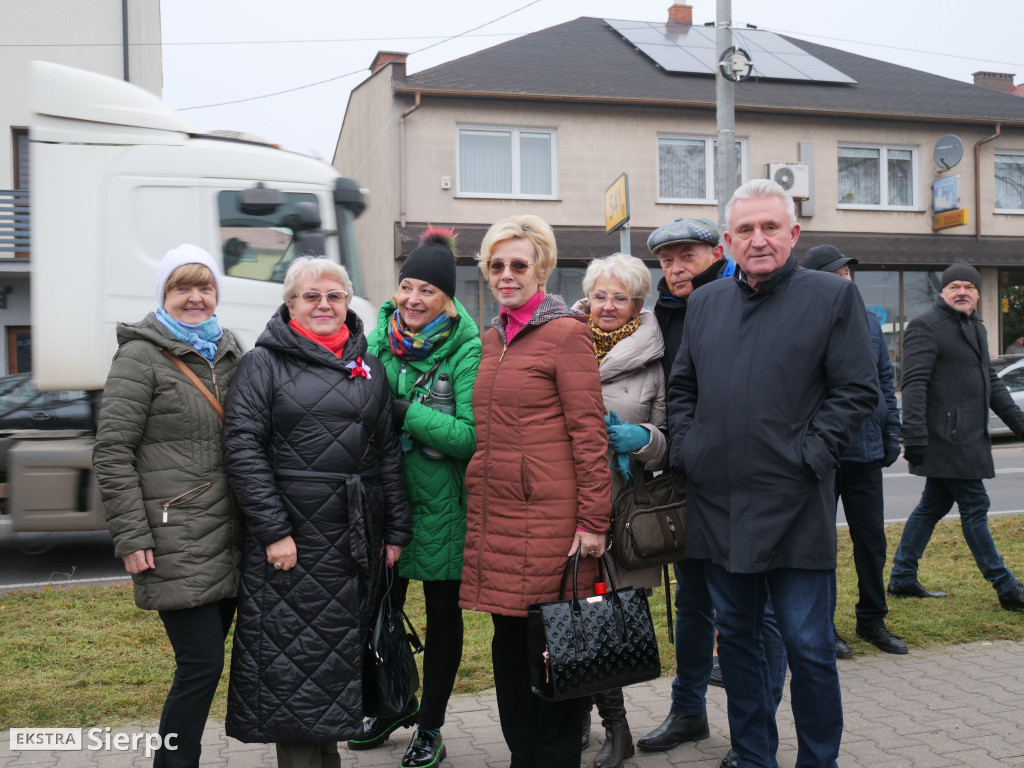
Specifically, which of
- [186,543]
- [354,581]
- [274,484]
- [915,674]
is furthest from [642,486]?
[915,674]

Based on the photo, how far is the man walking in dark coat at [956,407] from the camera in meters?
5.22

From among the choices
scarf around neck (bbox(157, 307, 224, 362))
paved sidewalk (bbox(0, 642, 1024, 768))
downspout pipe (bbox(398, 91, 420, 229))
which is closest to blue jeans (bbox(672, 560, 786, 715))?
paved sidewalk (bbox(0, 642, 1024, 768))

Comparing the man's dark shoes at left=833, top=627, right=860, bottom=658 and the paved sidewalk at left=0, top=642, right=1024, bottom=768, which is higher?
the man's dark shoes at left=833, top=627, right=860, bottom=658

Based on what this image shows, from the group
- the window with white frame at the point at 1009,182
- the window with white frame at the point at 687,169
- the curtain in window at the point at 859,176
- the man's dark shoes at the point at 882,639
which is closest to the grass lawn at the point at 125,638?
the man's dark shoes at the point at 882,639

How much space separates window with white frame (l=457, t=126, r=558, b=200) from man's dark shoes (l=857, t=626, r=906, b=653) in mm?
14455

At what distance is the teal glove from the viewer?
3248 millimetres

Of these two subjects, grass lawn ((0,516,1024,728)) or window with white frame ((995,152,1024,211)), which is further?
window with white frame ((995,152,1024,211))

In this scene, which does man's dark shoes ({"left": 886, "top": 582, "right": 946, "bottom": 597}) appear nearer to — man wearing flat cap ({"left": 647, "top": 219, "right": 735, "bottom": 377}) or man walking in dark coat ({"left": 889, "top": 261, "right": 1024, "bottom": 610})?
man walking in dark coat ({"left": 889, "top": 261, "right": 1024, "bottom": 610})

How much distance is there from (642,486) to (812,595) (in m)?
0.71

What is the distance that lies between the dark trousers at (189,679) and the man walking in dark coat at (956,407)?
3976 mm

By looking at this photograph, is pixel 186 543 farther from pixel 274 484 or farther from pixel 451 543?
pixel 451 543

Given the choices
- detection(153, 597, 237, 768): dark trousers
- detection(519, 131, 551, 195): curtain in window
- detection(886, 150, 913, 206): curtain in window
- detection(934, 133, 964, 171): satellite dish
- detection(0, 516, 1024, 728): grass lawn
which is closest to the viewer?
detection(153, 597, 237, 768): dark trousers

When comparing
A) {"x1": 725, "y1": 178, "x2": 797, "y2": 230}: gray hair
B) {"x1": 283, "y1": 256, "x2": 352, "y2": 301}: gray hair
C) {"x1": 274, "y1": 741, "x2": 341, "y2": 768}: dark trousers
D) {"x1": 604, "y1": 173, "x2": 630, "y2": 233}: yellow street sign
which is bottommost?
{"x1": 274, "y1": 741, "x2": 341, "y2": 768}: dark trousers

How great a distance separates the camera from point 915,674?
4.34m
